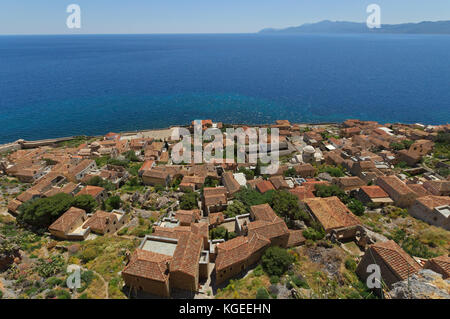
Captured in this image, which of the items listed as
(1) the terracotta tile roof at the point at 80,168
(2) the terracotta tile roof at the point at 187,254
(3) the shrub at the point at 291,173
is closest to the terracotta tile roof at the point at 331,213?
(3) the shrub at the point at 291,173

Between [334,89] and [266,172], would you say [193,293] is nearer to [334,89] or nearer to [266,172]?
[266,172]

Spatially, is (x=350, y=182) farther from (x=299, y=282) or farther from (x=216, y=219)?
(x=299, y=282)

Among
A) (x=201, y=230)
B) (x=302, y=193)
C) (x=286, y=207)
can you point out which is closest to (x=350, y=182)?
(x=302, y=193)

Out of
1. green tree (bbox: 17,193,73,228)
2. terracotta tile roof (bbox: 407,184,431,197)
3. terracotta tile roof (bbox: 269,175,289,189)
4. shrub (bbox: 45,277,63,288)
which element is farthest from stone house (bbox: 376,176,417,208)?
green tree (bbox: 17,193,73,228)

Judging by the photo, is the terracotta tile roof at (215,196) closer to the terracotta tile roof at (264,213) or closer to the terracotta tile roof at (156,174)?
the terracotta tile roof at (264,213)

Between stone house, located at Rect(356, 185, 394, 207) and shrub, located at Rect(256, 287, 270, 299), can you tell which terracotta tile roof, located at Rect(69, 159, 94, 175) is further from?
stone house, located at Rect(356, 185, 394, 207)

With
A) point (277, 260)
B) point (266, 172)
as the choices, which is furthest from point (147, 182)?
point (277, 260)
